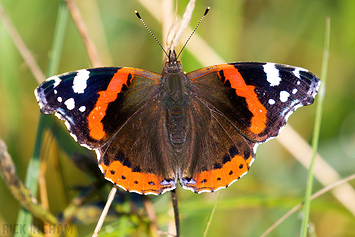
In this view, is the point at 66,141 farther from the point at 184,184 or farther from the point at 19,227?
the point at 184,184

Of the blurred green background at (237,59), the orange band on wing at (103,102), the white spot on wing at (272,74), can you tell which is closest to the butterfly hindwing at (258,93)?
the white spot on wing at (272,74)

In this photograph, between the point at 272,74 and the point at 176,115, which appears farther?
the point at 176,115

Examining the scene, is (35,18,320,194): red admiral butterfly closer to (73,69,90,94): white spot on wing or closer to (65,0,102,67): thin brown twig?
(73,69,90,94): white spot on wing

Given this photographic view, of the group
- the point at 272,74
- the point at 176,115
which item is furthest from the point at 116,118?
the point at 272,74

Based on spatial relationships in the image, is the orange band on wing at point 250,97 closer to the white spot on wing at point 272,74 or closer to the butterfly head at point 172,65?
the white spot on wing at point 272,74

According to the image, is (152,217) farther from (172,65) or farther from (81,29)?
(81,29)

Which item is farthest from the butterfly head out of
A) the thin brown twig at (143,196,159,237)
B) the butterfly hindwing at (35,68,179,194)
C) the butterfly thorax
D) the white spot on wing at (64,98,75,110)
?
the thin brown twig at (143,196,159,237)

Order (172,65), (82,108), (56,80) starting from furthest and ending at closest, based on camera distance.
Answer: (172,65)
(82,108)
(56,80)
